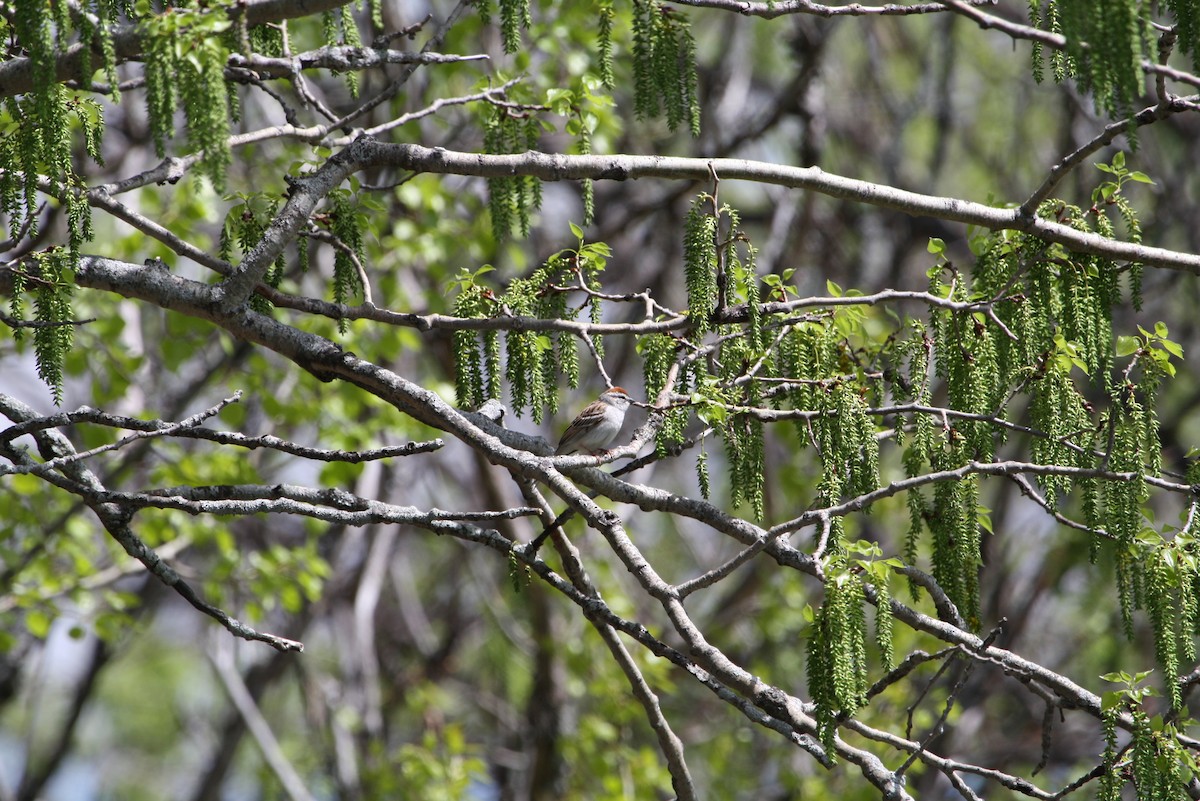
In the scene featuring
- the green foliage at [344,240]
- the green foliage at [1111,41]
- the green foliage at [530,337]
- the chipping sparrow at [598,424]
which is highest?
the green foliage at [1111,41]

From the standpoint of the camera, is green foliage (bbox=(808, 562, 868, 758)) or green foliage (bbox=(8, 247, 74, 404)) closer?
green foliage (bbox=(808, 562, 868, 758))

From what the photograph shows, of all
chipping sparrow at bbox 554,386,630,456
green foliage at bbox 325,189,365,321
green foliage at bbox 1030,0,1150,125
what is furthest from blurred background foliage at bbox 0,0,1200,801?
green foliage at bbox 1030,0,1150,125

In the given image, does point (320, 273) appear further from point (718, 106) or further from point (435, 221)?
point (718, 106)

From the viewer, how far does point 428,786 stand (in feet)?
33.8

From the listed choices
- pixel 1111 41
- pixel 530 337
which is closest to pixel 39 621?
pixel 530 337

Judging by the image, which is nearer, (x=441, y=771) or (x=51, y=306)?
(x=51, y=306)

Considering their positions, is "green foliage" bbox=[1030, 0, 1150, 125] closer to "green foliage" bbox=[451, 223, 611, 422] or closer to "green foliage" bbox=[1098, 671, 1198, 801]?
"green foliage" bbox=[451, 223, 611, 422]

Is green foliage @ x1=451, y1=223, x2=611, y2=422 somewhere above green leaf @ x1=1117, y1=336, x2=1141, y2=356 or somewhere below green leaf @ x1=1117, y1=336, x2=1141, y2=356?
above

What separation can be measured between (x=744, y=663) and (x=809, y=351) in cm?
861

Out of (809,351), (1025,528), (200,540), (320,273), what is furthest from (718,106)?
(809,351)

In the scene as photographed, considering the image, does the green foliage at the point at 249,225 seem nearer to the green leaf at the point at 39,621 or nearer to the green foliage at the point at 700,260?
the green foliage at the point at 700,260

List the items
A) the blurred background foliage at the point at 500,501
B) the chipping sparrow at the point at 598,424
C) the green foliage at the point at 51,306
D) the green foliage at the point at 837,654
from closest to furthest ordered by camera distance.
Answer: the green foliage at the point at 837,654 < the green foliage at the point at 51,306 < the chipping sparrow at the point at 598,424 < the blurred background foliage at the point at 500,501

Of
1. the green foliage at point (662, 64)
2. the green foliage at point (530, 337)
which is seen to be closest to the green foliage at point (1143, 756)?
the green foliage at point (530, 337)

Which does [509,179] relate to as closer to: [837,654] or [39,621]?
[837,654]
